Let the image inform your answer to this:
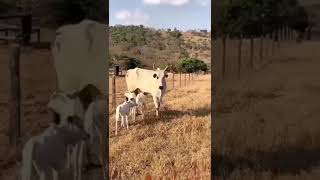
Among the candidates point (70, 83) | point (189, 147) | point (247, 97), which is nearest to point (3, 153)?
point (70, 83)

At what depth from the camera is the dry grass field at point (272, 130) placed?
4.29 m

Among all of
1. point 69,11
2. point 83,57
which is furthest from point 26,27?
point 83,57

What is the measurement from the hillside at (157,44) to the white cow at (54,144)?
15097 mm

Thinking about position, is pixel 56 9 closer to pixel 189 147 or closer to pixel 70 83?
pixel 70 83

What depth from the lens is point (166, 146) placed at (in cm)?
662

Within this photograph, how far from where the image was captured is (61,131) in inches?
155

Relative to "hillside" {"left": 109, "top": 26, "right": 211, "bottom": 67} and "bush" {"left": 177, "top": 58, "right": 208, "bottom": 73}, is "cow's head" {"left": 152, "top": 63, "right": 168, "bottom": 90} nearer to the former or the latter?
"bush" {"left": 177, "top": 58, "right": 208, "bottom": 73}

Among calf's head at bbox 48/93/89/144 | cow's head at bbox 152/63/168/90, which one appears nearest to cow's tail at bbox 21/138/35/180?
calf's head at bbox 48/93/89/144

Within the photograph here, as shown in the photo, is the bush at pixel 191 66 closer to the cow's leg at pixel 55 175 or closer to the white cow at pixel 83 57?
the white cow at pixel 83 57

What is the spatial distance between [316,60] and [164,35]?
30.3 metres

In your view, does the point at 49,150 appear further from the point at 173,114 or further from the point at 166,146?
the point at 173,114

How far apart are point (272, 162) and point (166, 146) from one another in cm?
236

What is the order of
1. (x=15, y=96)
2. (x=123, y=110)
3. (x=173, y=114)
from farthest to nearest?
(x=173, y=114)
(x=123, y=110)
(x=15, y=96)

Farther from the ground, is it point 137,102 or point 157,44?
point 157,44
